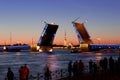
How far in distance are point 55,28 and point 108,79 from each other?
270 feet

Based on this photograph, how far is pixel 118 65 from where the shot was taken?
2558cm

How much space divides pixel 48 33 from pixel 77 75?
262 feet

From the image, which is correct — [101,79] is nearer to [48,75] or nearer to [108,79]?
[108,79]

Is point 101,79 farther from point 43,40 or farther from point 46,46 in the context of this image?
point 46,46

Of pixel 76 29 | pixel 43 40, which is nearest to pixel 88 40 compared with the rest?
pixel 76 29

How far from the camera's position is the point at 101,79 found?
18594 millimetres

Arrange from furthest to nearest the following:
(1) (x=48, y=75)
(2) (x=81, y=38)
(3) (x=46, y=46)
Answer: (2) (x=81, y=38), (3) (x=46, y=46), (1) (x=48, y=75)

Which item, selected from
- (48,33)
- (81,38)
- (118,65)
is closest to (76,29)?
(81,38)

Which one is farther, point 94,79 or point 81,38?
point 81,38

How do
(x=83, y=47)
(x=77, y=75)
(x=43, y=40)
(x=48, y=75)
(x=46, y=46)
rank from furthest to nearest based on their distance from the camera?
(x=83, y=47) → (x=46, y=46) → (x=43, y=40) → (x=77, y=75) → (x=48, y=75)

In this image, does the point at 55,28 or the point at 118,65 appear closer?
the point at 118,65

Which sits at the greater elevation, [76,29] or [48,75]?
[76,29]

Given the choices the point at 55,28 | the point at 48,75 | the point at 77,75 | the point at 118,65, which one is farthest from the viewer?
the point at 55,28

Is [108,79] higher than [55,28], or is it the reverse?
[55,28]
